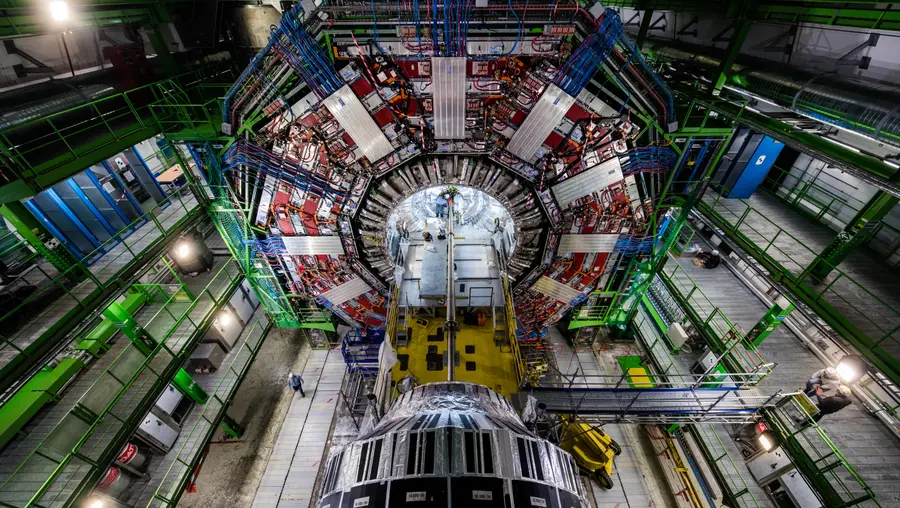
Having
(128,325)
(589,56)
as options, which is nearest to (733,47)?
(589,56)

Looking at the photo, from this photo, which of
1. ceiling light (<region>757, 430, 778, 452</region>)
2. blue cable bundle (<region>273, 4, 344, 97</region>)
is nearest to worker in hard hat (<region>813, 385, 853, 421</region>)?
ceiling light (<region>757, 430, 778, 452</region>)

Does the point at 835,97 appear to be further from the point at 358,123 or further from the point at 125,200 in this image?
the point at 125,200

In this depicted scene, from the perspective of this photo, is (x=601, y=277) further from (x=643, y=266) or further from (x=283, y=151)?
(x=283, y=151)

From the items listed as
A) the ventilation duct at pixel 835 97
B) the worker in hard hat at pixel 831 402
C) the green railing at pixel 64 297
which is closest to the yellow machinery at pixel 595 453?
the worker in hard hat at pixel 831 402

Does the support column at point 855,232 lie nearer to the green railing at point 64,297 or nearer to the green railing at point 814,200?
the green railing at point 814,200

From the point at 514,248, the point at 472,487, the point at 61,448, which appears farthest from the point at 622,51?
the point at 61,448

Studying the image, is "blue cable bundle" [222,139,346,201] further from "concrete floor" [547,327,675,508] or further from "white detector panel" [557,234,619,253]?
"concrete floor" [547,327,675,508]

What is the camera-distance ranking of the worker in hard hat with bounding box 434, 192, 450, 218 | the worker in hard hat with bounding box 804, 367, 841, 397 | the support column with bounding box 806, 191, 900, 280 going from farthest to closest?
1. the worker in hard hat with bounding box 434, 192, 450, 218
2. the worker in hard hat with bounding box 804, 367, 841, 397
3. the support column with bounding box 806, 191, 900, 280
